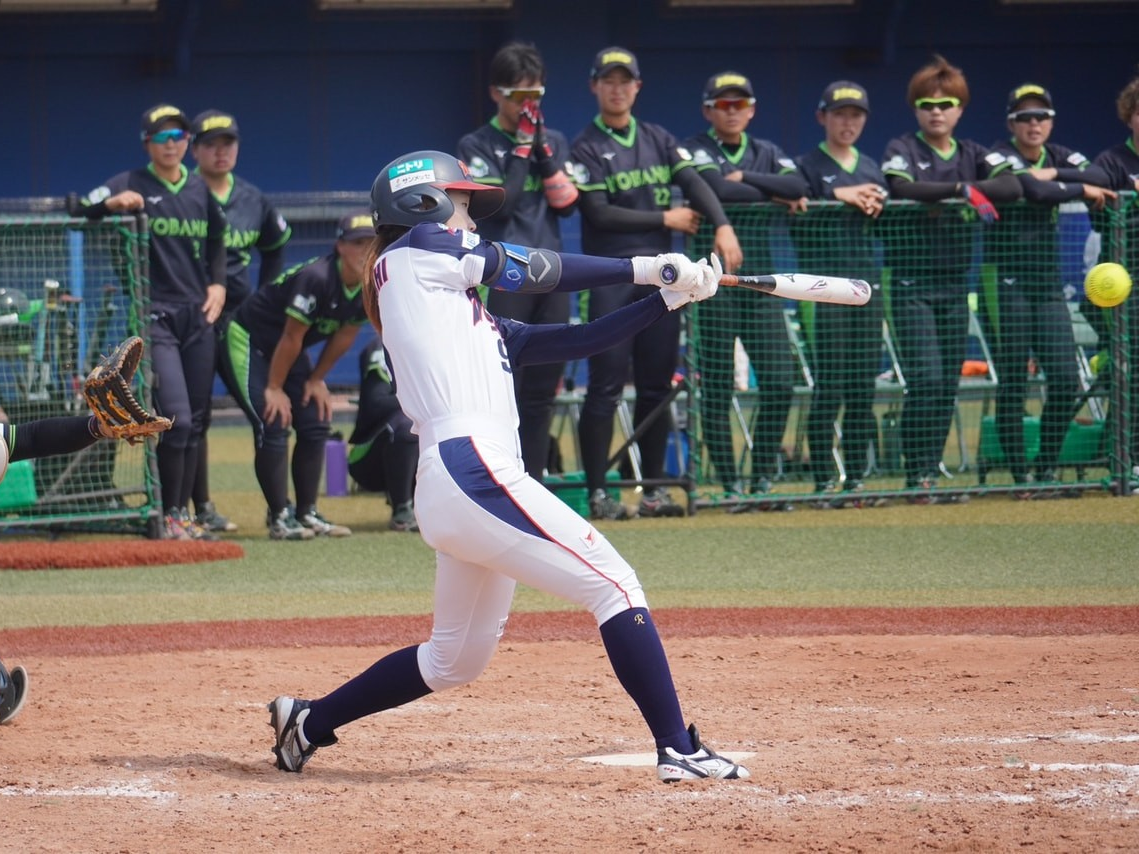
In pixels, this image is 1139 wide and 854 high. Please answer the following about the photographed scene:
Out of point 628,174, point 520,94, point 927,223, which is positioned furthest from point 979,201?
point 520,94

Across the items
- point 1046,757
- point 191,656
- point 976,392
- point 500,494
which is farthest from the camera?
point 976,392

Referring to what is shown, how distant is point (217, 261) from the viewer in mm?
9844

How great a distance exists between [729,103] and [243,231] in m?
3.23

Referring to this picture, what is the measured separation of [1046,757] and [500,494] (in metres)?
1.82

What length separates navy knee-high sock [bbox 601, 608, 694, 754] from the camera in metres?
4.33

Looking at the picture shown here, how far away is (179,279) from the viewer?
31.7 ft

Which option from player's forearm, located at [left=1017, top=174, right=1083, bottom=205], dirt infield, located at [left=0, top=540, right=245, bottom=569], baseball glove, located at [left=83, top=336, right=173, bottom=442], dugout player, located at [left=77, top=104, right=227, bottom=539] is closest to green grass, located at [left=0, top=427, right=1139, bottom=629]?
dirt infield, located at [left=0, top=540, right=245, bottom=569]

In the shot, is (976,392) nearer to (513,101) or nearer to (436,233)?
(513,101)

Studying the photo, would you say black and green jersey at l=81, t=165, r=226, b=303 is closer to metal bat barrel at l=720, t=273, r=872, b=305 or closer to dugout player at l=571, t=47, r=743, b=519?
dugout player at l=571, t=47, r=743, b=519

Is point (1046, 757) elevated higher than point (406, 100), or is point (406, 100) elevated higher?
point (406, 100)

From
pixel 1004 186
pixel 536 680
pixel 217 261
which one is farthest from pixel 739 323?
pixel 536 680

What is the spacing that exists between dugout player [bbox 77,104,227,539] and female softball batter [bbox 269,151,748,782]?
515 centimetres

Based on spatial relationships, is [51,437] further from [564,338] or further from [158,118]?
[158,118]

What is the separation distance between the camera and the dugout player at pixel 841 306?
10039 millimetres
